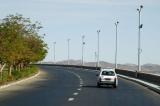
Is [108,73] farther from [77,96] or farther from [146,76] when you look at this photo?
[77,96]

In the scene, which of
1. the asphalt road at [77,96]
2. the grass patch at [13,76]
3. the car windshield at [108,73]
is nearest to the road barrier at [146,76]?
the car windshield at [108,73]

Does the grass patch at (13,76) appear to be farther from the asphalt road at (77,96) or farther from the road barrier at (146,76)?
the road barrier at (146,76)

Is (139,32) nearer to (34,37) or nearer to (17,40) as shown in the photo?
(34,37)

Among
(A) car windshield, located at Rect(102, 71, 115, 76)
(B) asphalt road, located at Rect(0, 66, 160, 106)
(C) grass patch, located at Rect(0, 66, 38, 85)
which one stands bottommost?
(B) asphalt road, located at Rect(0, 66, 160, 106)

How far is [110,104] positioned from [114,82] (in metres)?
18.4

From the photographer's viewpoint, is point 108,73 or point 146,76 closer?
point 108,73

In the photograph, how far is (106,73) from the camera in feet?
147

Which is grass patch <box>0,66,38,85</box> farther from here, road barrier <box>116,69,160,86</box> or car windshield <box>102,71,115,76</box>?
road barrier <box>116,69,160,86</box>

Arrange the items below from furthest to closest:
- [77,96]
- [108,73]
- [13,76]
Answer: [13,76] → [108,73] → [77,96]

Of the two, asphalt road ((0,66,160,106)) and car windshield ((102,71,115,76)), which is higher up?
car windshield ((102,71,115,76))

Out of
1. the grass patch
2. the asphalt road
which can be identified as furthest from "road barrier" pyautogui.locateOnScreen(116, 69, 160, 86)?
the grass patch

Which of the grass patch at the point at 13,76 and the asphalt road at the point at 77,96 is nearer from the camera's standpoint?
the asphalt road at the point at 77,96

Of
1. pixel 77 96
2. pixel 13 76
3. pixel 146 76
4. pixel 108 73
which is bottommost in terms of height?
pixel 77 96

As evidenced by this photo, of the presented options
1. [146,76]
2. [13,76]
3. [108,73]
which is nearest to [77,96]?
[108,73]
